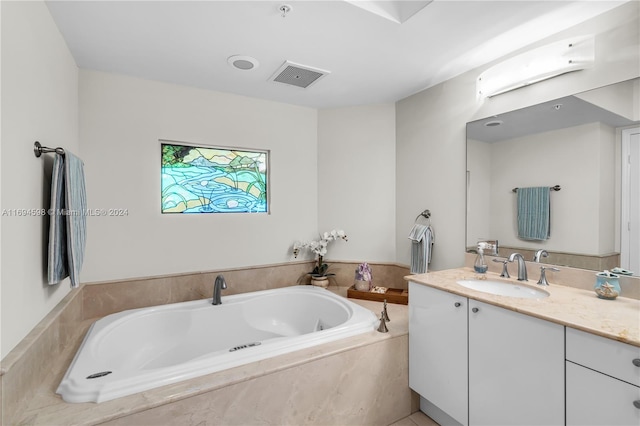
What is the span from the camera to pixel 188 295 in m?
2.51

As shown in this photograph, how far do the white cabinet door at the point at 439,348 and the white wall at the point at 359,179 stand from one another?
104 cm

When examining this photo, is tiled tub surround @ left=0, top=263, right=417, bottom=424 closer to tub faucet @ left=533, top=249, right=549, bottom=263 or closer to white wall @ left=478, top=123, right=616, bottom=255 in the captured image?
tub faucet @ left=533, top=249, right=549, bottom=263

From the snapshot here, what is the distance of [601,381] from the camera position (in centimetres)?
112

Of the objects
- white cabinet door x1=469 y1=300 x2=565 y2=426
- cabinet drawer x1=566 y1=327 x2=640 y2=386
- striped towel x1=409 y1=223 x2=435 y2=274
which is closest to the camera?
cabinet drawer x1=566 y1=327 x2=640 y2=386

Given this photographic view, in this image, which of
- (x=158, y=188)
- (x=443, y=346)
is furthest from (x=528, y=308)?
(x=158, y=188)

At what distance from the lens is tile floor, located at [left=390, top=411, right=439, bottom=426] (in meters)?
1.91

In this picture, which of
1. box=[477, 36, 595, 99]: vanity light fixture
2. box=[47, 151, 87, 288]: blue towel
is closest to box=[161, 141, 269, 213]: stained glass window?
box=[47, 151, 87, 288]: blue towel

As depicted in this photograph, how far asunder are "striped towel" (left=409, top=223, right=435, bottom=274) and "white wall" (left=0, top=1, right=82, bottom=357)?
2389 mm

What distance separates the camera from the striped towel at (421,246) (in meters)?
2.49

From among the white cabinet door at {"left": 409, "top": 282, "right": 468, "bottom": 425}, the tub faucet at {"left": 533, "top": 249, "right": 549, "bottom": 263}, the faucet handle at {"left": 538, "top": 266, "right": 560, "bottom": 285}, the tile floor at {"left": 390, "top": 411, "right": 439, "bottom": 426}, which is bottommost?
the tile floor at {"left": 390, "top": 411, "right": 439, "bottom": 426}

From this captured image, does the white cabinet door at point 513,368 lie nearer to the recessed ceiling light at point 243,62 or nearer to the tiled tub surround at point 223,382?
the tiled tub surround at point 223,382

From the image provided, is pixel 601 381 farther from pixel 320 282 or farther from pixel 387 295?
pixel 320 282

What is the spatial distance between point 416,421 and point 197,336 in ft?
5.35

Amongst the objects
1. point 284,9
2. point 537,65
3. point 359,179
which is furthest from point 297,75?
point 537,65
